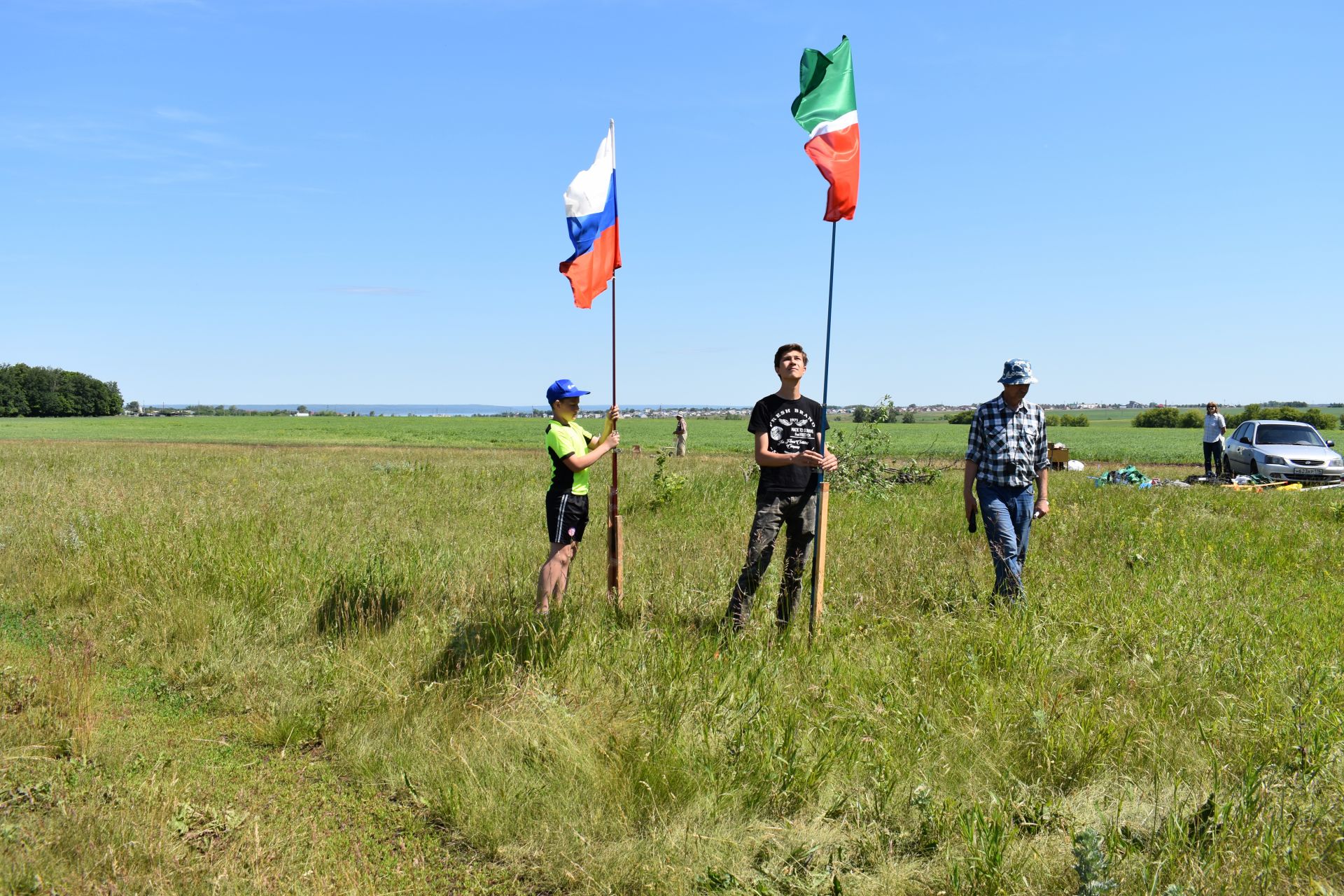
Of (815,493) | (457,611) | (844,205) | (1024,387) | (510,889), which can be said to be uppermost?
(844,205)

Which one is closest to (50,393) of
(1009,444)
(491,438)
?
(491,438)

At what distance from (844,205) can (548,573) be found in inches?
128

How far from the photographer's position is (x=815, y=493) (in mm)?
5859

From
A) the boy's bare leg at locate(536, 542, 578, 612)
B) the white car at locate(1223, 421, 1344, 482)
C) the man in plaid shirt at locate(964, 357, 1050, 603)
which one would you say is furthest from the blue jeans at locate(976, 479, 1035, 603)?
the white car at locate(1223, 421, 1344, 482)

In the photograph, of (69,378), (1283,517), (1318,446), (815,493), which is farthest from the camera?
(69,378)

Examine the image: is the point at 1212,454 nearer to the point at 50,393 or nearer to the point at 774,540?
the point at 774,540

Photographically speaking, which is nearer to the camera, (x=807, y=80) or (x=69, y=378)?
(x=807, y=80)

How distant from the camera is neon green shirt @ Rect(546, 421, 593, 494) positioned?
19.2ft

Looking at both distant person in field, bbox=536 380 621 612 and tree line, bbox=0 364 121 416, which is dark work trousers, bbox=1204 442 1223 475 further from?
tree line, bbox=0 364 121 416

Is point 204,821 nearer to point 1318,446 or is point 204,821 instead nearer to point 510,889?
point 510,889

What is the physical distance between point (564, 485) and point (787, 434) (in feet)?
5.34

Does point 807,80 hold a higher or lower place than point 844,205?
higher

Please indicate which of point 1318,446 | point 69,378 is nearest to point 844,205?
point 1318,446

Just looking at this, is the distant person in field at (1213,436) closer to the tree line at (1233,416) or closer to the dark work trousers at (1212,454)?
the dark work trousers at (1212,454)
